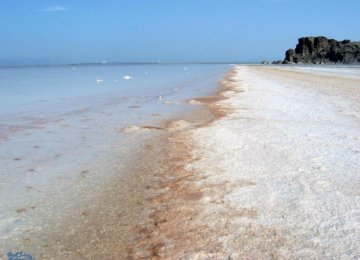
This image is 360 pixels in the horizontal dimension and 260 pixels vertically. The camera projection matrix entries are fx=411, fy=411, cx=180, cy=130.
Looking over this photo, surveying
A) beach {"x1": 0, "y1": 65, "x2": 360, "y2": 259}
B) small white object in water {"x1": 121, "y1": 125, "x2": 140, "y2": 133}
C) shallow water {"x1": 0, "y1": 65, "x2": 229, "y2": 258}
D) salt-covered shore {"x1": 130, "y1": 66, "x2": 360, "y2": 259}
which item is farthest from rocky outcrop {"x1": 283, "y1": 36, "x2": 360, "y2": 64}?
beach {"x1": 0, "y1": 65, "x2": 360, "y2": 259}

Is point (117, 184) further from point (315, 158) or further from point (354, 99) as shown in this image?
point (354, 99)

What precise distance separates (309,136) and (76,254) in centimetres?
590

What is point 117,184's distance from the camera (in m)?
5.67

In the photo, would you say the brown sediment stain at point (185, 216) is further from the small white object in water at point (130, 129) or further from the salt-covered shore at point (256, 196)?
the small white object in water at point (130, 129)

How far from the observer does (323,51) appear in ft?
402

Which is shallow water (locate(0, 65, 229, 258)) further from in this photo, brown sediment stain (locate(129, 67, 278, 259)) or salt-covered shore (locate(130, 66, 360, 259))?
salt-covered shore (locate(130, 66, 360, 259))

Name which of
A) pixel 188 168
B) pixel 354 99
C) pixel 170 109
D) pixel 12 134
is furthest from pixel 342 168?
pixel 354 99

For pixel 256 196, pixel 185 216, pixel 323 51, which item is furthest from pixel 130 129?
pixel 323 51

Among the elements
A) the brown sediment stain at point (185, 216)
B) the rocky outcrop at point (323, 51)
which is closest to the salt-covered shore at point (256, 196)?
the brown sediment stain at point (185, 216)

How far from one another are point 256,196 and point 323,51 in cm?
12736

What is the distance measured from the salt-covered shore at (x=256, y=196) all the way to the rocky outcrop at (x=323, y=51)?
104 meters

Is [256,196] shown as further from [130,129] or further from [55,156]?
[130,129]

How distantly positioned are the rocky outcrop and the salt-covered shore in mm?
104422

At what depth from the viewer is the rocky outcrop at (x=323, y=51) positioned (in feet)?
346
